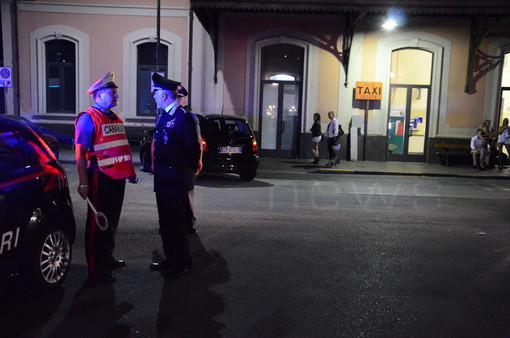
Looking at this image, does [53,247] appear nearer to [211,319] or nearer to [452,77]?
[211,319]

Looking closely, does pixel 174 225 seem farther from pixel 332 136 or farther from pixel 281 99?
pixel 281 99

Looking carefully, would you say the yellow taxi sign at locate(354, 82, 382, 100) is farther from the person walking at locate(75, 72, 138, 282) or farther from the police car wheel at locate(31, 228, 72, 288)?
the police car wheel at locate(31, 228, 72, 288)

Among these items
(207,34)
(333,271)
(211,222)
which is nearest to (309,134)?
(207,34)

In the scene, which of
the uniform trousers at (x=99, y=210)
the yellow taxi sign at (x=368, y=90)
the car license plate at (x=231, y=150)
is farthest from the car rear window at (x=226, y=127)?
the yellow taxi sign at (x=368, y=90)

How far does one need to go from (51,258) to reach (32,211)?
22.0 inches

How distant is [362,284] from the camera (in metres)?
4.98

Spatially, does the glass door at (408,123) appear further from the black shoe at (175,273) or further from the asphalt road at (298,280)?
the black shoe at (175,273)

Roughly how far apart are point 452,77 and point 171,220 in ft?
50.6

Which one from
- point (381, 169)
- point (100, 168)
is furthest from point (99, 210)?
point (381, 169)

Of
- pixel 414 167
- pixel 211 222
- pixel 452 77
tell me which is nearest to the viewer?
pixel 211 222

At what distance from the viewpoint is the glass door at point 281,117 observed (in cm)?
1825

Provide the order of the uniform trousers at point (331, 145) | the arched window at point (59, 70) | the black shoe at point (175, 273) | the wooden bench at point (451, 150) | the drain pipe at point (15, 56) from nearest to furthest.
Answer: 1. the black shoe at point (175, 273)
2. the uniform trousers at point (331, 145)
3. the wooden bench at point (451, 150)
4. the drain pipe at point (15, 56)
5. the arched window at point (59, 70)

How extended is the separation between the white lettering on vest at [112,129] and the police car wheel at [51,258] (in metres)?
1.03

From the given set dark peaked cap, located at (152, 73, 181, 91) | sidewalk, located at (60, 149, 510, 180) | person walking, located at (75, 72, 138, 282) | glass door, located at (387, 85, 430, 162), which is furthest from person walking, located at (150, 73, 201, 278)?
glass door, located at (387, 85, 430, 162)
